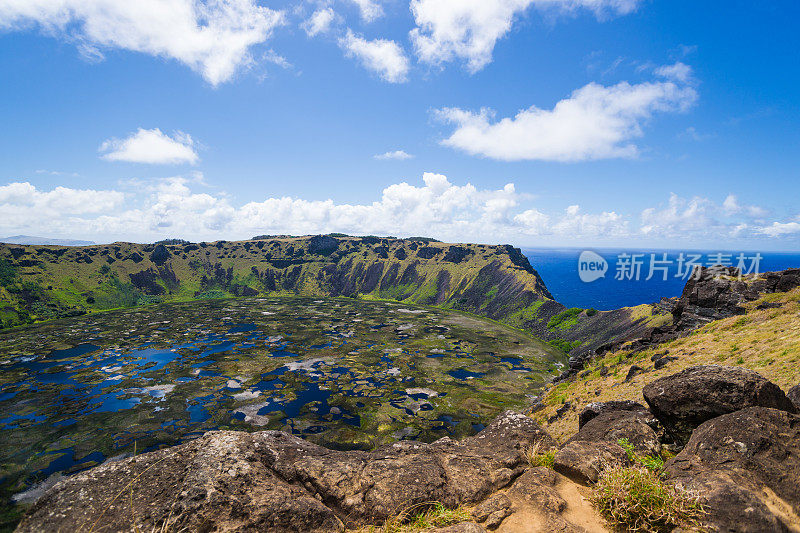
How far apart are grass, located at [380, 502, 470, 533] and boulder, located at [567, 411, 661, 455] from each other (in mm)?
6972

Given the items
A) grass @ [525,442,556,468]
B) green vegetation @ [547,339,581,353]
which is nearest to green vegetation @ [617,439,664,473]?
grass @ [525,442,556,468]

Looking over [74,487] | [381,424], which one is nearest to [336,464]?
[74,487]

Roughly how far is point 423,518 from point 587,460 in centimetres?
539

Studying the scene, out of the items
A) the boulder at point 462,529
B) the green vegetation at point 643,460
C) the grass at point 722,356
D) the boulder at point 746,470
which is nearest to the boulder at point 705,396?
the boulder at point 746,470

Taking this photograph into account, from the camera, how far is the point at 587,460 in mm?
9547

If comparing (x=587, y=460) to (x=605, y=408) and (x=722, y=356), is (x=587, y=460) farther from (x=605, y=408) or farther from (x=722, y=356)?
(x=722, y=356)

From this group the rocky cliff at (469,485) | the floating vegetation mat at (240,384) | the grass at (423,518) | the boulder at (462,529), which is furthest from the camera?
the floating vegetation mat at (240,384)

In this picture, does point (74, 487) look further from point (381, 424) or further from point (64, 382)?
point (64, 382)

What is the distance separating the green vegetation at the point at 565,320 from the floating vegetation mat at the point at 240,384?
18280 millimetres

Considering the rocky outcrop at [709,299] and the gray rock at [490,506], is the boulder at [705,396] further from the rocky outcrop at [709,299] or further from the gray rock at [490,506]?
the rocky outcrop at [709,299]

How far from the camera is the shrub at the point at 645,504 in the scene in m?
6.82

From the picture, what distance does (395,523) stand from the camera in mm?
7723

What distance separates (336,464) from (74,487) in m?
6.26

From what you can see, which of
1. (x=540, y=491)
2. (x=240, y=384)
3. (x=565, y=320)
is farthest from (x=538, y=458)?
(x=565, y=320)
